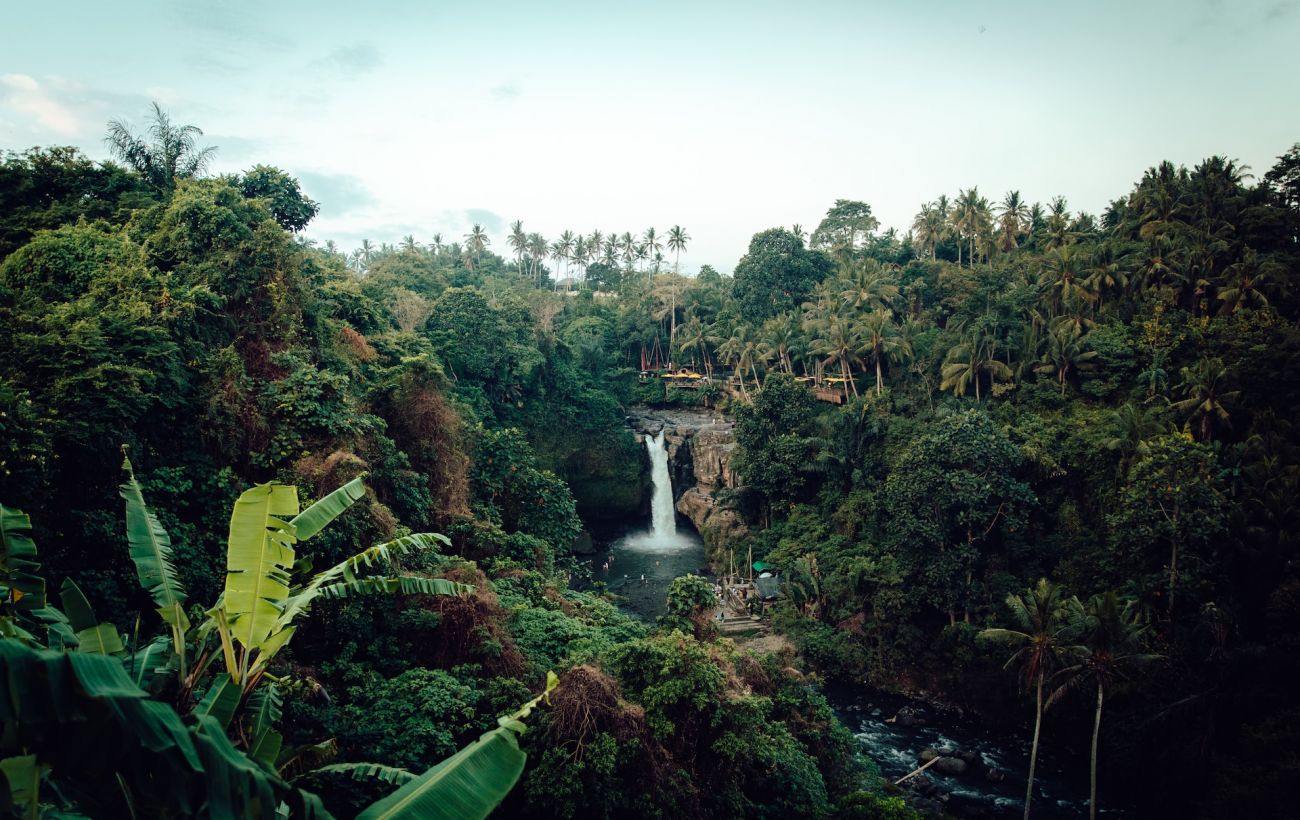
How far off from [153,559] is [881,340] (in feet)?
110

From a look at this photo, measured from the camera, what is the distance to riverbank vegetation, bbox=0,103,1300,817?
9719 mm

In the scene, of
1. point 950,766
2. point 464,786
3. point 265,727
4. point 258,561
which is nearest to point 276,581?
point 258,561

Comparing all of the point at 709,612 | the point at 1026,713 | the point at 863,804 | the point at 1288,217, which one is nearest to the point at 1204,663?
the point at 1026,713

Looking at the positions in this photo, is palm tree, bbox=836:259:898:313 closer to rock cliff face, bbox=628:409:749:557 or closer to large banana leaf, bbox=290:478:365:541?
rock cliff face, bbox=628:409:749:557

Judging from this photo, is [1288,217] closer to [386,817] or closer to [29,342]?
[386,817]

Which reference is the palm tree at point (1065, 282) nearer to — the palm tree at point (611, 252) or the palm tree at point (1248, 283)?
the palm tree at point (1248, 283)

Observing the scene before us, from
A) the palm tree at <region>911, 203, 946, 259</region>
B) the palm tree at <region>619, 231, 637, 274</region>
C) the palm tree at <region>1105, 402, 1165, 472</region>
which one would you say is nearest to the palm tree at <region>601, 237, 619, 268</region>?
the palm tree at <region>619, 231, 637, 274</region>

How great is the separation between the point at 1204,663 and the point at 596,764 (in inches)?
679

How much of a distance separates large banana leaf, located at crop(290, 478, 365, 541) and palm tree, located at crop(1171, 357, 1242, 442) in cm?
2558

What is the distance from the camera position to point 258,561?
618 centimetres

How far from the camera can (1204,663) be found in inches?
714

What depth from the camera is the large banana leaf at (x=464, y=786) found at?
188 inches

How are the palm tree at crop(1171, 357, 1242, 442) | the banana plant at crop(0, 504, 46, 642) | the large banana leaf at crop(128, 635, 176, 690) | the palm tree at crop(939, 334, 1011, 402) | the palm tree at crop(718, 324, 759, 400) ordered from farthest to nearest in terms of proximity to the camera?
1. the palm tree at crop(718, 324, 759, 400)
2. the palm tree at crop(939, 334, 1011, 402)
3. the palm tree at crop(1171, 357, 1242, 442)
4. the large banana leaf at crop(128, 635, 176, 690)
5. the banana plant at crop(0, 504, 46, 642)

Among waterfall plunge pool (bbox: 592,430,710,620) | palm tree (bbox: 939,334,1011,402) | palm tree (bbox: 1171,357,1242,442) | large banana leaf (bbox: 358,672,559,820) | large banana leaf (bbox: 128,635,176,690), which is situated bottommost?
waterfall plunge pool (bbox: 592,430,710,620)
